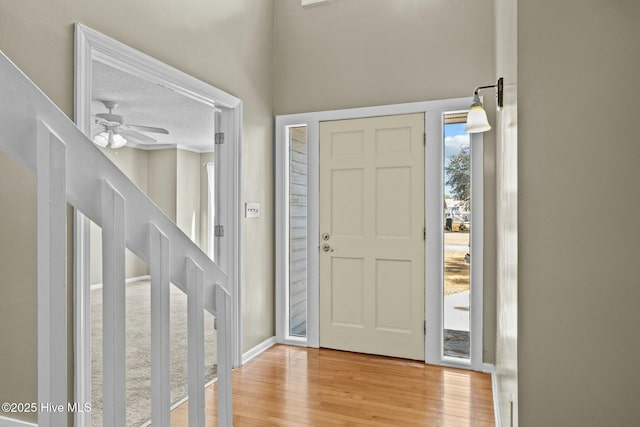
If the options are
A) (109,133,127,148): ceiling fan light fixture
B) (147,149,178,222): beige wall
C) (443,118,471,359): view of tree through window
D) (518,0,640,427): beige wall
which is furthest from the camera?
(147,149,178,222): beige wall

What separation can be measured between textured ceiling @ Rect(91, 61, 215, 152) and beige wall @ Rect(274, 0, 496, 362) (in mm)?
1204

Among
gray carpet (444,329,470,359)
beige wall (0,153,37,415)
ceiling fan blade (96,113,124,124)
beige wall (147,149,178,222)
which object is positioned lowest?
gray carpet (444,329,470,359)

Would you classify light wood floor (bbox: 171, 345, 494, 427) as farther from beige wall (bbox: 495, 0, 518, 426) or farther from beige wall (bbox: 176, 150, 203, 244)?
beige wall (bbox: 176, 150, 203, 244)

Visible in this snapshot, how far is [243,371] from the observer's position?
10.0 ft

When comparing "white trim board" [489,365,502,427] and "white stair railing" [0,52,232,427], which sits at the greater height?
"white stair railing" [0,52,232,427]

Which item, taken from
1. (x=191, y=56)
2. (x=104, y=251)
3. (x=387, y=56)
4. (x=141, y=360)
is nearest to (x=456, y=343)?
(x=387, y=56)

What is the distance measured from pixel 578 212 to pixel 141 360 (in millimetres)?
3183

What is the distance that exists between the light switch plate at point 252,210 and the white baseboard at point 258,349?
1079 millimetres

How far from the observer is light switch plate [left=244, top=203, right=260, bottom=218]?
3275mm

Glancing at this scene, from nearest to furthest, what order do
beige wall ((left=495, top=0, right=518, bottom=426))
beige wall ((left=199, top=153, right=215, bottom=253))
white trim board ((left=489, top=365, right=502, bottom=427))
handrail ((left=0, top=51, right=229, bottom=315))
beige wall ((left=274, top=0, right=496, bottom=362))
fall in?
handrail ((left=0, top=51, right=229, bottom=315))
beige wall ((left=495, top=0, right=518, bottom=426))
white trim board ((left=489, top=365, right=502, bottom=427))
beige wall ((left=274, top=0, right=496, bottom=362))
beige wall ((left=199, top=153, right=215, bottom=253))

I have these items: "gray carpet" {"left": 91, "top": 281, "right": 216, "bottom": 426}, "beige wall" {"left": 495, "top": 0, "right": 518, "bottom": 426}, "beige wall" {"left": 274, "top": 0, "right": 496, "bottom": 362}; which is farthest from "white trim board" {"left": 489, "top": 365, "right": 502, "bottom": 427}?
"gray carpet" {"left": 91, "top": 281, "right": 216, "bottom": 426}

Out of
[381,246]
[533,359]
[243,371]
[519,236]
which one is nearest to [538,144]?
[519,236]

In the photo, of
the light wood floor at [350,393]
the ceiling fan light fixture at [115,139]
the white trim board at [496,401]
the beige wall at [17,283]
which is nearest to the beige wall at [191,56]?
the beige wall at [17,283]

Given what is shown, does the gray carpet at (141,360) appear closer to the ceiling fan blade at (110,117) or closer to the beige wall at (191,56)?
the beige wall at (191,56)
